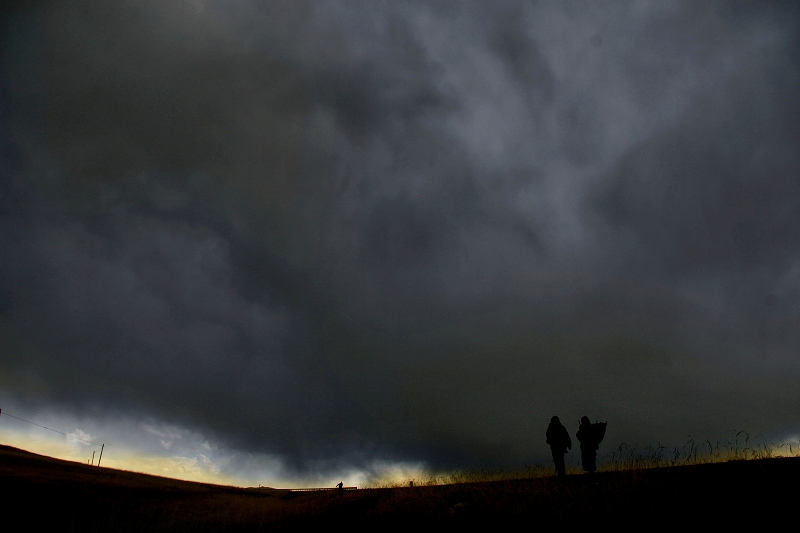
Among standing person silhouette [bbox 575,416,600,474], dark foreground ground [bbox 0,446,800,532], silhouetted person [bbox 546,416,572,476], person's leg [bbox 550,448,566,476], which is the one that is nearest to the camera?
dark foreground ground [bbox 0,446,800,532]

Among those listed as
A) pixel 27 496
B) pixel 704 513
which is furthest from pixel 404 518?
pixel 27 496

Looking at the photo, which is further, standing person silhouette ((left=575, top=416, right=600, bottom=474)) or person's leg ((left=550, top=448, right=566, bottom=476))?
person's leg ((left=550, top=448, right=566, bottom=476))

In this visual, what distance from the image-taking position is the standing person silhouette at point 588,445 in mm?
15680

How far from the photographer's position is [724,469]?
37.0ft

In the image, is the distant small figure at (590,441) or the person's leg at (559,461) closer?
the distant small figure at (590,441)

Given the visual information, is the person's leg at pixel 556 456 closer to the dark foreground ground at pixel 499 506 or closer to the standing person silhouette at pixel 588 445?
the standing person silhouette at pixel 588 445

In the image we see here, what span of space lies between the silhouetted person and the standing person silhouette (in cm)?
71

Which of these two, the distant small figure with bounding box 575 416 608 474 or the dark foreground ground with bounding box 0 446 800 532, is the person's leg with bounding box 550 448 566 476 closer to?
the distant small figure with bounding box 575 416 608 474

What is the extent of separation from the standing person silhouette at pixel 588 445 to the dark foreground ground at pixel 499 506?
2.20m

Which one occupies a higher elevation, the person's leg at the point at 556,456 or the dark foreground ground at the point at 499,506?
the person's leg at the point at 556,456

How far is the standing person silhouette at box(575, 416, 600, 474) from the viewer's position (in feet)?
51.4

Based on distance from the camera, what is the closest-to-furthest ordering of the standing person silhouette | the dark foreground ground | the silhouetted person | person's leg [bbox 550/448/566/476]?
the dark foreground ground < the standing person silhouette < person's leg [bbox 550/448/566/476] < the silhouetted person

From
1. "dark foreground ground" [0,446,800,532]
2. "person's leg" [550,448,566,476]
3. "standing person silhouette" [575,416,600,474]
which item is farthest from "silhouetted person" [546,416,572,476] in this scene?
"dark foreground ground" [0,446,800,532]

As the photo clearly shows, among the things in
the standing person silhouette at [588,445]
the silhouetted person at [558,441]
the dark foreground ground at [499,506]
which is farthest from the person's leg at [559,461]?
the dark foreground ground at [499,506]
